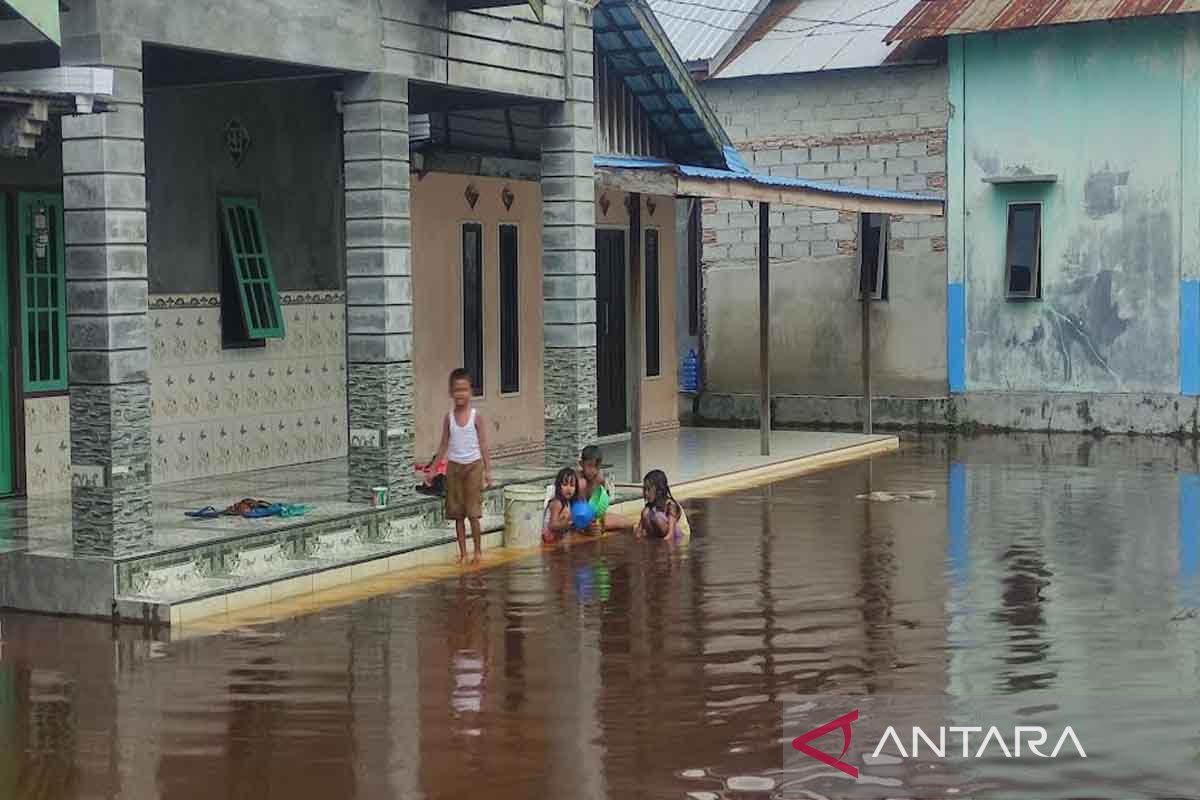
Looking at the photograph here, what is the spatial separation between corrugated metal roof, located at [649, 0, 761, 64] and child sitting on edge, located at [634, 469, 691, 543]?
13.4 meters

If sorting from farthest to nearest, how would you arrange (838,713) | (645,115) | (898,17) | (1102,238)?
1. (898,17)
2. (1102,238)
3. (645,115)
4. (838,713)

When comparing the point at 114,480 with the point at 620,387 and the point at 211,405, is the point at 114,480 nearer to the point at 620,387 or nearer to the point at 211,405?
the point at 211,405

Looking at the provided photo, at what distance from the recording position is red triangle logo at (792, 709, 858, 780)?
25.0ft

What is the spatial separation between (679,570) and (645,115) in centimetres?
870

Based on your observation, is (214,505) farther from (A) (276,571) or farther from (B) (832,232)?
(B) (832,232)

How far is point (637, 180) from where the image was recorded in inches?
627

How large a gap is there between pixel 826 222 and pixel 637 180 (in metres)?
9.78

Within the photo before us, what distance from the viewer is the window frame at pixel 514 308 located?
1911 cm

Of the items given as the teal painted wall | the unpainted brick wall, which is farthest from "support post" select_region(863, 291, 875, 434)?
the unpainted brick wall

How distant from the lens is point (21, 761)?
311 inches

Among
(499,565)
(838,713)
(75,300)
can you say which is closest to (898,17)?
(499,565)

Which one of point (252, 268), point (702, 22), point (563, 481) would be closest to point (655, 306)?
point (702, 22)

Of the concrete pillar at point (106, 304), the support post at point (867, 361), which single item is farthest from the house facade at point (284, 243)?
the support post at point (867, 361)

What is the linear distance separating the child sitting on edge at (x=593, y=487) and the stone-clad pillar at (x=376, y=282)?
4.94ft
